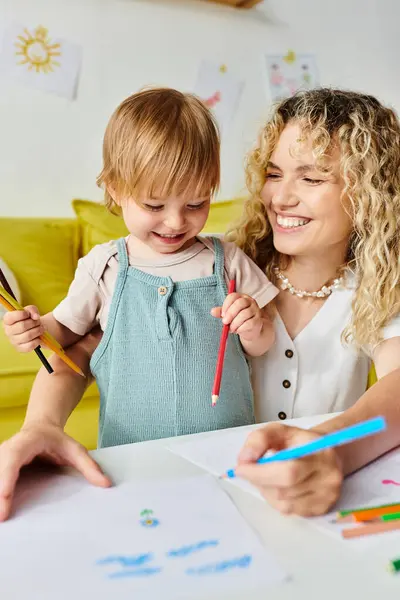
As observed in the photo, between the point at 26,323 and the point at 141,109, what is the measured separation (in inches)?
14.2

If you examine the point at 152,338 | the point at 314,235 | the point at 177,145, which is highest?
the point at 177,145

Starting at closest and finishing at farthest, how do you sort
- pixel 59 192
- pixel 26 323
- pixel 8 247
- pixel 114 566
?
pixel 114 566 < pixel 26 323 < pixel 8 247 < pixel 59 192

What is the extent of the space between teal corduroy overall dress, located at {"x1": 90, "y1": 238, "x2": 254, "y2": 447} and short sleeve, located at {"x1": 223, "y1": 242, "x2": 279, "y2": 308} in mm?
72

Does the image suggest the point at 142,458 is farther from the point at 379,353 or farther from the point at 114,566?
the point at 379,353

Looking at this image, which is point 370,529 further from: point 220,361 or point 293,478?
point 220,361

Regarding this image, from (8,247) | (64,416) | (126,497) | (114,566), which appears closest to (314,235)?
(64,416)

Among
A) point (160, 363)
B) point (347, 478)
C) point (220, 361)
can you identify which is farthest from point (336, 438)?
point (160, 363)

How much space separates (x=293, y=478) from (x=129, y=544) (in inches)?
6.4

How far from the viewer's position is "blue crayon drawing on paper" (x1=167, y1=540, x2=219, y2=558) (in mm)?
552

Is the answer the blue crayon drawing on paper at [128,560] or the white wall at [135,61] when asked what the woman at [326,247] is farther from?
the white wall at [135,61]

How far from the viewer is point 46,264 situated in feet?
8.20

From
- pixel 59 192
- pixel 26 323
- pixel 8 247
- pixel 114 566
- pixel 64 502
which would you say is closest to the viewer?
pixel 114 566

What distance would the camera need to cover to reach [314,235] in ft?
3.69

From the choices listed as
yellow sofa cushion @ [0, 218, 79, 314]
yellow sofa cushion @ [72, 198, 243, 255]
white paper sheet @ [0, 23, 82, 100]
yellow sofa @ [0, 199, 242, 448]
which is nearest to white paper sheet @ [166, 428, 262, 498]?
yellow sofa @ [0, 199, 242, 448]
